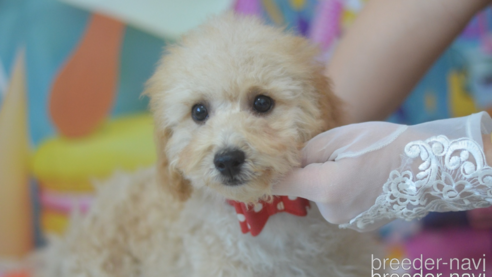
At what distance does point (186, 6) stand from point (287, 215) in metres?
2.02

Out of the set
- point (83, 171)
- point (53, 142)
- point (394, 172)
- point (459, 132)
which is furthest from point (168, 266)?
point (53, 142)

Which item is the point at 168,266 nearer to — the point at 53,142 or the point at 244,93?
the point at 244,93

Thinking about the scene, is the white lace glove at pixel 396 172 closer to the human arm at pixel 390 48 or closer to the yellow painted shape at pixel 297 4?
the human arm at pixel 390 48

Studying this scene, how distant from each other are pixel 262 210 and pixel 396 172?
40 centimetres

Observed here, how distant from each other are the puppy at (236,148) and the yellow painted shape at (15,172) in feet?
4.18

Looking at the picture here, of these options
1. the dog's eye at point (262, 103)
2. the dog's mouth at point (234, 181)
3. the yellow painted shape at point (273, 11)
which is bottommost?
the dog's mouth at point (234, 181)

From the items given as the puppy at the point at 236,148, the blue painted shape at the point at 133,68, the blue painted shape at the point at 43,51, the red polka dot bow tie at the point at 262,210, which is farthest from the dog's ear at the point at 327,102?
the blue painted shape at the point at 43,51

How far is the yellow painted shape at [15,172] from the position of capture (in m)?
2.32

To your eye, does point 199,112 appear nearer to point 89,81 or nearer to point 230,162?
point 230,162

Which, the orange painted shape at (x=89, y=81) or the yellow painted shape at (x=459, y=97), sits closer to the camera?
the yellow painted shape at (x=459, y=97)

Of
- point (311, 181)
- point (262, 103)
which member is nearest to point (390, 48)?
point (262, 103)

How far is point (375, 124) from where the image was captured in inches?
39.8

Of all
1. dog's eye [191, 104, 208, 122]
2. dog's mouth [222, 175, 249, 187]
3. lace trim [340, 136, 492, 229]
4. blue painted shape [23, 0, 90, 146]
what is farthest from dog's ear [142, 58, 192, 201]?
blue painted shape [23, 0, 90, 146]

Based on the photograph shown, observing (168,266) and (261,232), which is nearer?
(261,232)
